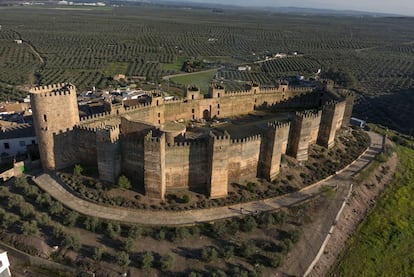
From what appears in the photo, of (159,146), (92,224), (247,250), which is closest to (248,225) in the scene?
(247,250)

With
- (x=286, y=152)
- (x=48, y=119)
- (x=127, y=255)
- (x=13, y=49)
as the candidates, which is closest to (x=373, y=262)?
(x=286, y=152)

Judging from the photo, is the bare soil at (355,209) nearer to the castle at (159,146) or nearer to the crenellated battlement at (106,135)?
the castle at (159,146)

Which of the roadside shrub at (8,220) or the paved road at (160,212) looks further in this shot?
the paved road at (160,212)

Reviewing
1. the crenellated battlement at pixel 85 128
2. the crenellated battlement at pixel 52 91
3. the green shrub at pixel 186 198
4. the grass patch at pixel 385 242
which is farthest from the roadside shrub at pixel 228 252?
the crenellated battlement at pixel 52 91

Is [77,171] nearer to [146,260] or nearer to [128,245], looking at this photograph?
[128,245]

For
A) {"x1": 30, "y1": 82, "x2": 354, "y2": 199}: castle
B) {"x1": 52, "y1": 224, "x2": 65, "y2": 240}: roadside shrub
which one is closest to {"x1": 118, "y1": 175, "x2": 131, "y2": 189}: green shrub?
{"x1": 30, "y1": 82, "x2": 354, "y2": 199}: castle
